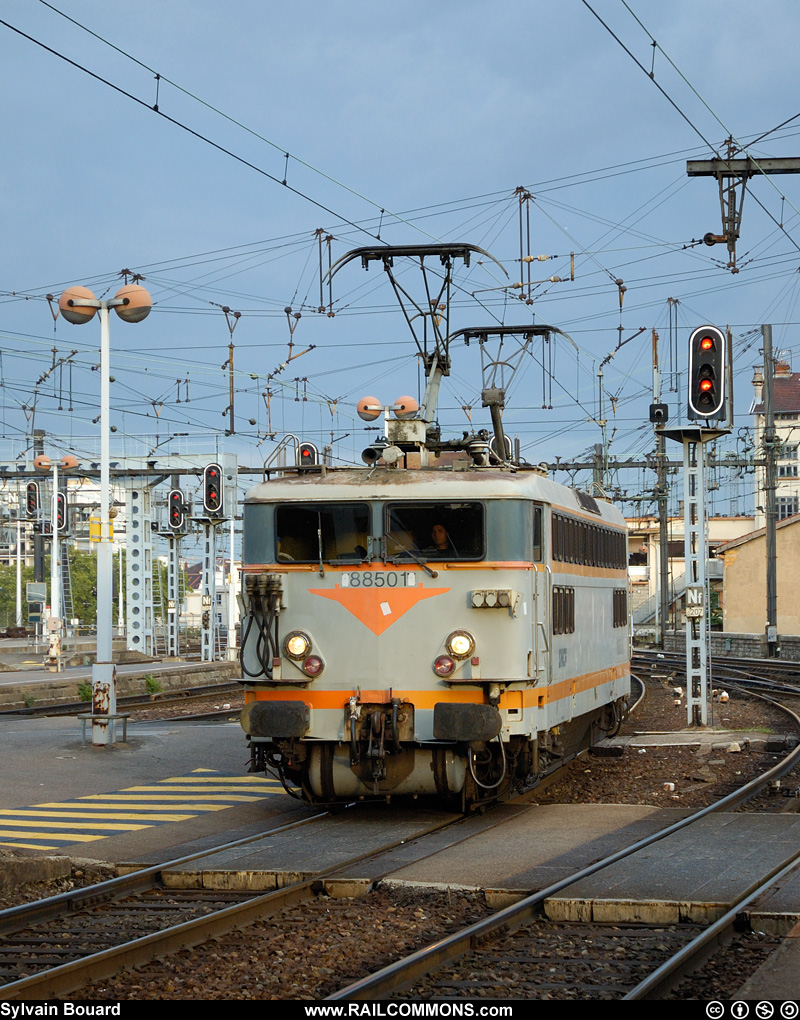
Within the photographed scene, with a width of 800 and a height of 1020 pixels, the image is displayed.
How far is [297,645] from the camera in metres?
12.0

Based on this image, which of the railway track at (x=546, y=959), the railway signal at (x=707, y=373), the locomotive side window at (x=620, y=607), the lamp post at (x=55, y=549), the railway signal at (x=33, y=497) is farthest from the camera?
the railway signal at (x=33, y=497)

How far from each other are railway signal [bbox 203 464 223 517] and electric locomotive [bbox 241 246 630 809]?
2266cm

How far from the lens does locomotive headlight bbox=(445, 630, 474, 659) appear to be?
11594 mm

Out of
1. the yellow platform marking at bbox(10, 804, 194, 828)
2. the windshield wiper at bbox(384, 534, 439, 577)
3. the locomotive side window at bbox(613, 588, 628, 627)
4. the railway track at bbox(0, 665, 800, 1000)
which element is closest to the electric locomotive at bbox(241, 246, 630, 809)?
the windshield wiper at bbox(384, 534, 439, 577)

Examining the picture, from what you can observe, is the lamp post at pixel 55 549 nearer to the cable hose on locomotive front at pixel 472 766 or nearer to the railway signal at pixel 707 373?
the railway signal at pixel 707 373

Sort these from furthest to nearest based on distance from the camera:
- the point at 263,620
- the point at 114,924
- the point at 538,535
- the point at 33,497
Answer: the point at 33,497, the point at 538,535, the point at 263,620, the point at 114,924

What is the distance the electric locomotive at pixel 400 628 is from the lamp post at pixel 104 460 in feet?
18.6

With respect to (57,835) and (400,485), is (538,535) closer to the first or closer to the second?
(400,485)

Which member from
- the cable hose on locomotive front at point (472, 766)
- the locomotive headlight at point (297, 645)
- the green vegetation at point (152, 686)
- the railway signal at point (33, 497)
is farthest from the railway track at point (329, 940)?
the railway signal at point (33, 497)

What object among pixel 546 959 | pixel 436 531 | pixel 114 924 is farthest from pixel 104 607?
pixel 546 959

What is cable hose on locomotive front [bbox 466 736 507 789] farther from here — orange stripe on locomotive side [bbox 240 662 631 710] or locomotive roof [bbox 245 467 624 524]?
locomotive roof [bbox 245 467 624 524]

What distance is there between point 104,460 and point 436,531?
7331 millimetres

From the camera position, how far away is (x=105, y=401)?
58.4ft

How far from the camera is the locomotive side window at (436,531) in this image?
11914mm
